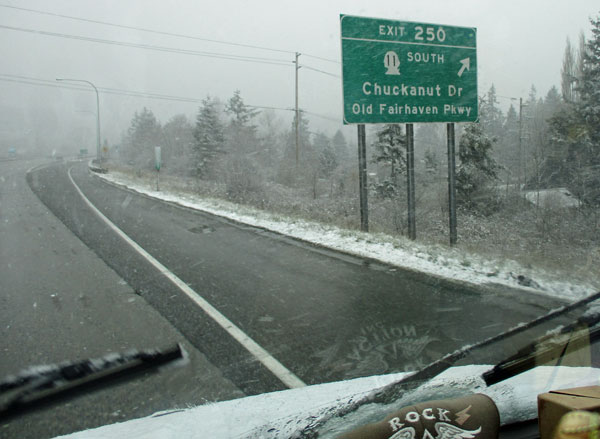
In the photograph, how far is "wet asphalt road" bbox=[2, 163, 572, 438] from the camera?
12.5ft

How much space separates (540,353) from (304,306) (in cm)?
342

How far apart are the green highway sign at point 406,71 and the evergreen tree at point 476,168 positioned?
1789cm

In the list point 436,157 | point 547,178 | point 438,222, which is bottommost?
point 438,222

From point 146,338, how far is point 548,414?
3815mm

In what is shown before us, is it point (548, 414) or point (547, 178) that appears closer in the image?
point (548, 414)

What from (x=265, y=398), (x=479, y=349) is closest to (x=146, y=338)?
(x=265, y=398)

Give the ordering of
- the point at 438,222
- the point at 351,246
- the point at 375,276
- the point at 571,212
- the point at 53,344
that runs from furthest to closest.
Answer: the point at 438,222, the point at 571,212, the point at 351,246, the point at 375,276, the point at 53,344

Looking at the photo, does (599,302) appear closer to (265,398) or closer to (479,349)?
(479,349)

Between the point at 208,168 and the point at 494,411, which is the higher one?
the point at 208,168

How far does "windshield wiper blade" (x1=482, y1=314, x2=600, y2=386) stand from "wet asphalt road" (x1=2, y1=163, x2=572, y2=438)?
1.49 m

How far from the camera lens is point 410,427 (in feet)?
5.19

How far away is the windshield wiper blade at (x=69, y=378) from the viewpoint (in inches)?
126

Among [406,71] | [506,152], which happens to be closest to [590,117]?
[506,152]

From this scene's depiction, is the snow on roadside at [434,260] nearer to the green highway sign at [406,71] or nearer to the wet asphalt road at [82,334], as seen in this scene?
the green highway sign at [406,71]
